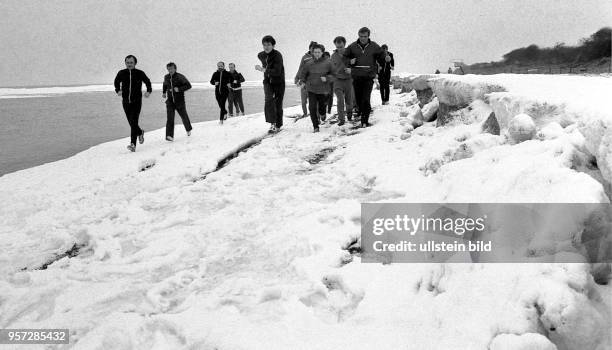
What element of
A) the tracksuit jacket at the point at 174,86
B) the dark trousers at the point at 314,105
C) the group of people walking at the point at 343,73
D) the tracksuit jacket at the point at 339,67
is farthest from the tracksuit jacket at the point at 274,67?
the tracksuit jacket at the point at 174,86

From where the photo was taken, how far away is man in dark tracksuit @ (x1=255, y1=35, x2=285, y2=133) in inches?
356

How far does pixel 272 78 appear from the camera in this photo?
9.12 m

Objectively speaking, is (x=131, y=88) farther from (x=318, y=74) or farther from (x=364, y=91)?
(x=364, y=91)

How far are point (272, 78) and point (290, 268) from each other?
21.8 feet

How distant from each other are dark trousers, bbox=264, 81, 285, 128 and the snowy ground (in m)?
3.72

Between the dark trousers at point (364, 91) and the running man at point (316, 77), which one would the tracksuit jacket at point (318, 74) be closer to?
the running man at point (316, 77)

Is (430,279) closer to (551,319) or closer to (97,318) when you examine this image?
(551,319)

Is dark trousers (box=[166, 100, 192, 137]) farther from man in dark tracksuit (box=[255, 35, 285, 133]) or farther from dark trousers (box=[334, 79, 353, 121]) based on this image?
dark trousers (box=[334, 79, 353, 121])

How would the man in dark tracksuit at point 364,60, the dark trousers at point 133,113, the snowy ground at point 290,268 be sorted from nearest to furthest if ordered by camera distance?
the snowy ground at point 290,268 → the man in dark tracksuit at point 364,60 → the dark trousers at point 133,113

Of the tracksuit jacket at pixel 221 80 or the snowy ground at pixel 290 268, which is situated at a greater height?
the tracksuit jacket at pixel 221 80

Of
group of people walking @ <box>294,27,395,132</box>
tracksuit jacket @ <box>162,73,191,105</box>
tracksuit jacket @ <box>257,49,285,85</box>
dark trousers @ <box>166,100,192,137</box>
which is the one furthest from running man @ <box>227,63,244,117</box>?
group of people walking @ <box>294,27,395,132</box>

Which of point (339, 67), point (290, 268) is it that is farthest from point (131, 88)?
point (290, 268)

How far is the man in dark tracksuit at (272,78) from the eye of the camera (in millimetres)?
9039

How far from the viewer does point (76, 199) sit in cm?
559
